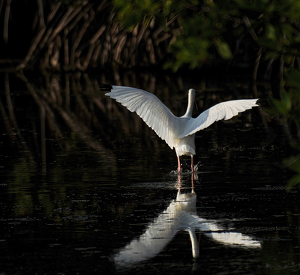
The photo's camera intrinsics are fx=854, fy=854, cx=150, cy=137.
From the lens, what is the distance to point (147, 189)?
9383 mm

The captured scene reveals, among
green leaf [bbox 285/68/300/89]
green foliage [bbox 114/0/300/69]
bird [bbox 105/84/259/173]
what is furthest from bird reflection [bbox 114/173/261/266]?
bird [bbox 105/84/259/173]

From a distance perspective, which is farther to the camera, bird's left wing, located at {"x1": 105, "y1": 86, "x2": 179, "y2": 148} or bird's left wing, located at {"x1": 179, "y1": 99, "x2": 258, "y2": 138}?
bird's left wing, located at {"x1": 105, "y1": 86, "x2": 179, "y2": 148}

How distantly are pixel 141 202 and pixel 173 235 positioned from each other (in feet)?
5.34

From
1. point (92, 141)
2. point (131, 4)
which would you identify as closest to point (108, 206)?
point (131, 4)

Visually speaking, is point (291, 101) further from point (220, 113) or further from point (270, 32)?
point (220, 113)

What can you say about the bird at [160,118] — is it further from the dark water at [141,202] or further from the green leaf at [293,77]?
the green leaf at [293,77]

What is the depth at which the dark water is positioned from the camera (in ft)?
20.5

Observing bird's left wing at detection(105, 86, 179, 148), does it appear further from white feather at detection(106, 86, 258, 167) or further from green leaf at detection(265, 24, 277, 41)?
green leaf at detection(265, 24, 277, 41)

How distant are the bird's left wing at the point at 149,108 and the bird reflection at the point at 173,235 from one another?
2900mm

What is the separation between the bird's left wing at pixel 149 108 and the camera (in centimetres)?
1109

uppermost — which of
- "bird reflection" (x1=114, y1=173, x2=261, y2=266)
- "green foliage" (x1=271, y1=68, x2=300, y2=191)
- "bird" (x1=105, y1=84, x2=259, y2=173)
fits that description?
"bird" (x1=105, y1=84, x2=259, y2=173)

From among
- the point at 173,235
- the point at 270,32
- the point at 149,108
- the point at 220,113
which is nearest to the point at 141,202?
the point at 173,235

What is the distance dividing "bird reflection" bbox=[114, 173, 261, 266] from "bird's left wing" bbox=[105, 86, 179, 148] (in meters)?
2.90

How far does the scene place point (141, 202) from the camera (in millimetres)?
8602
